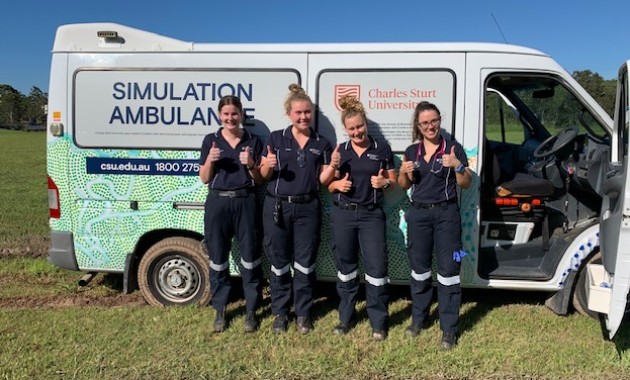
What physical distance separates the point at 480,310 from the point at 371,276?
125cm

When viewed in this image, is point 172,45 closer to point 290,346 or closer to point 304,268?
point 304,268

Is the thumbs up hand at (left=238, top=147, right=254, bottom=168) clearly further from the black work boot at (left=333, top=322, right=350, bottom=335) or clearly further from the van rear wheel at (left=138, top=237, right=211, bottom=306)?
the black work boot at (left=333, top=322, right=350, bottom=335)

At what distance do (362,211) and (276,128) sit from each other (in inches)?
40.2

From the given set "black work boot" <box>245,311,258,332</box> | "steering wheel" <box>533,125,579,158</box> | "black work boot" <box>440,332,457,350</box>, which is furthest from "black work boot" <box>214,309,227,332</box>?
"steering wheel" <box>533,125,579,158</box>

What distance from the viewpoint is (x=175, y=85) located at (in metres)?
4.49

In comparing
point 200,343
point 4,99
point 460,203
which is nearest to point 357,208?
point 460,203

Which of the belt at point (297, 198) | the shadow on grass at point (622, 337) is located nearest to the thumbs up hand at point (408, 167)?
the belt at point (297, 198)

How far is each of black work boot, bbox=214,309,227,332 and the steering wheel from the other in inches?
118

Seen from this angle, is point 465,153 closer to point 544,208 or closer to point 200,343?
point 544,208

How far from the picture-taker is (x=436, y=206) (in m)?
3.99

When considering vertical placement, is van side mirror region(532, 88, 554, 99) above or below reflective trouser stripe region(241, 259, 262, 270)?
above

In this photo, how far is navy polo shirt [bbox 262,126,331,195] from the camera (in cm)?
406

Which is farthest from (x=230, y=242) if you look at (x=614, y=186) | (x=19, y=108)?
(x=19, y=108)

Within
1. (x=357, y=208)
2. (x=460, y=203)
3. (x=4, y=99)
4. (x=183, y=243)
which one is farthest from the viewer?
(x=4, y=99)
